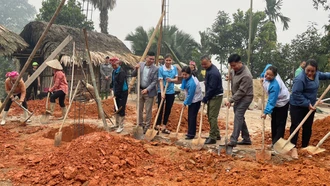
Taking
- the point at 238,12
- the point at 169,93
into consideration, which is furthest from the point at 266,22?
the point at 169,93

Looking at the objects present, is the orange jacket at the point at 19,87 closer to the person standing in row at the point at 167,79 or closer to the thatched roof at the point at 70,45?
the person standing in row at the point at 167,79

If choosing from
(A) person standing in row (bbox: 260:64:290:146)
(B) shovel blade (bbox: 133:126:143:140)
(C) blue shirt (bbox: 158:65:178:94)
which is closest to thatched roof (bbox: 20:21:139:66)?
(C) blue shirt (bbox: 158:65:178:94)

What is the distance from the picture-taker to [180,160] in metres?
3.80

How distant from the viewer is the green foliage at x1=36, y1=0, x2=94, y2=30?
18.5 metres

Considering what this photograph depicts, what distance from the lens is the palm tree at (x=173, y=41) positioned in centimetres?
1995

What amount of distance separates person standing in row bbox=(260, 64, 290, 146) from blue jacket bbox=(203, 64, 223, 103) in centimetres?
72

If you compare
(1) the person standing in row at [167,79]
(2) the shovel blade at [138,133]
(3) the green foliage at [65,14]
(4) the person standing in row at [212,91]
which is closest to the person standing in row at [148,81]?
(1) the person standing in row at [167,79]

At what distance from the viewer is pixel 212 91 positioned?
175 inches

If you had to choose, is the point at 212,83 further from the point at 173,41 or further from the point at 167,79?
the point at 173,41

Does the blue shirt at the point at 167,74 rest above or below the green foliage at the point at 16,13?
below

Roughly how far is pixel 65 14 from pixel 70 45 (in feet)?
25.8

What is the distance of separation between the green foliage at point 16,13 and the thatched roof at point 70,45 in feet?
139

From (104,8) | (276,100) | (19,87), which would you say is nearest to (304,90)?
(276,100)

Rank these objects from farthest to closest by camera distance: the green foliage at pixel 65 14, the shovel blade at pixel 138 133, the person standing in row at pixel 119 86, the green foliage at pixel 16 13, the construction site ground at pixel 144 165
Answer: the green foliage at pixel 16 13, the green foliage at pixel 65 14, the person standing in row at pixel 119 86, the shovel blade at pixel 138 133, the construction site ground at pixel 144 165
